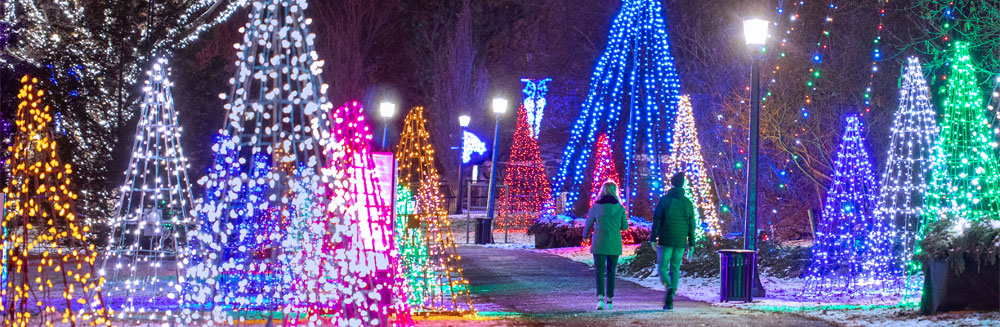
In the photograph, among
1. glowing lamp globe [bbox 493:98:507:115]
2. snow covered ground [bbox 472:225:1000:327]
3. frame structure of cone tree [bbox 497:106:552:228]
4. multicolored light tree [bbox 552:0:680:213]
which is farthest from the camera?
frame structure of cone tree [bbox 497:106:552:228]

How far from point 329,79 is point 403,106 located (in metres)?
4.84

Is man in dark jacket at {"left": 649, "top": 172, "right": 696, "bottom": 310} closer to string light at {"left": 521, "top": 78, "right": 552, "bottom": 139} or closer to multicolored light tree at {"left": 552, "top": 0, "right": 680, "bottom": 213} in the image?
multicolored light tree at {"left": 552, "top": 0, "right": 680, "bottom": 213}

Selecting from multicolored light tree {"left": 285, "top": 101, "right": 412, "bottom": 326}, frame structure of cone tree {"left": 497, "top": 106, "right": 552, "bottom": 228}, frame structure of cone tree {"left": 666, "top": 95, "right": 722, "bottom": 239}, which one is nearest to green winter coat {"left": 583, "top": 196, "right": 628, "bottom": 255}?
multicolored light tree {"left": 285, "top": 101, "right": 412, "bottom": 326}

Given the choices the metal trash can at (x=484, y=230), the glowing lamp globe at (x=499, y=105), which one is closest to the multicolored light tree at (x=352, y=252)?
the glowing lamp globe at (x=499, y=105)

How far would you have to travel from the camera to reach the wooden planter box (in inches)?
381

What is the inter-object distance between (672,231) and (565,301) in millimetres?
1954

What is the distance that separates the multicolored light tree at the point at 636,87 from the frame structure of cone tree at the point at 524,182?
539 centimetres

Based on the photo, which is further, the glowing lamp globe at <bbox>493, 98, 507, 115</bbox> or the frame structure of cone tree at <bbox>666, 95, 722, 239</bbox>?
the glowing lamp globe at <bbox>493, 98, 507, 115</bbox>

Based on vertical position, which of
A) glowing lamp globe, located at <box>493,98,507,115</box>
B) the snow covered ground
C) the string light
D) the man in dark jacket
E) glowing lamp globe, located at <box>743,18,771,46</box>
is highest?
the string light

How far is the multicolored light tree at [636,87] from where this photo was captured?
24.2m

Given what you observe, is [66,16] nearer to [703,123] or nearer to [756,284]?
[703,123]

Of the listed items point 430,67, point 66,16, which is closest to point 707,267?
point 66,16

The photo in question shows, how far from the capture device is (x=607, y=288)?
11.9 metres

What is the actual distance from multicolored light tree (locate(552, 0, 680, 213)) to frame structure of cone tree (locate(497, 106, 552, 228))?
5389 mm
